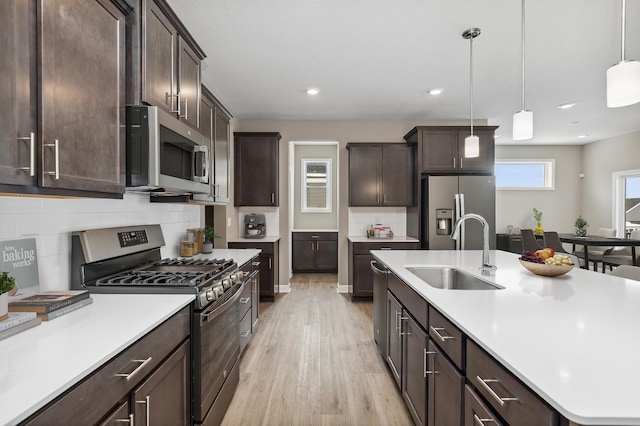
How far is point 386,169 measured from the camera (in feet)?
15.7

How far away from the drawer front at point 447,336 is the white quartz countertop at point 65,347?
115 centimetres

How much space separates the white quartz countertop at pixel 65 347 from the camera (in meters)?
0.74

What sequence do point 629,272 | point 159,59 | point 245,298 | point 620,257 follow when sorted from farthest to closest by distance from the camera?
point 620,257 < point 245,298 < point 629,272 < point 159,59

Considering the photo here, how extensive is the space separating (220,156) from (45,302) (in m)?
2.11

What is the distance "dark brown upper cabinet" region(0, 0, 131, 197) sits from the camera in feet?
3.24

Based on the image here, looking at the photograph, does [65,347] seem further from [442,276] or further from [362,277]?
[362,277]

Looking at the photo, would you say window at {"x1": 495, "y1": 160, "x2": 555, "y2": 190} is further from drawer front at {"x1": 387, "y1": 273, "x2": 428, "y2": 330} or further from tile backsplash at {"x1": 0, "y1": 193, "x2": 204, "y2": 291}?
tile backsplash at {"x1": 0, "y1": 193, "x2": 204, "y2": 291}

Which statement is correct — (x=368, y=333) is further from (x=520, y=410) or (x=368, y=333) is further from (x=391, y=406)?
(x=520, y=410)

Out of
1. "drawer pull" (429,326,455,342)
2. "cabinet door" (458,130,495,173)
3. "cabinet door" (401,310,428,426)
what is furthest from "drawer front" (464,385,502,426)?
"cabinet door" (458,130,495,173)

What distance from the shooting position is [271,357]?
2836 millimetres

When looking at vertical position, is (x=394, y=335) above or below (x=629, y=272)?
below

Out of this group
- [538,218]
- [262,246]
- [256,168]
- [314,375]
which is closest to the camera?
[314,375]

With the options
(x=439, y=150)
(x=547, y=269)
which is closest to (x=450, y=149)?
(x=439, y=150)

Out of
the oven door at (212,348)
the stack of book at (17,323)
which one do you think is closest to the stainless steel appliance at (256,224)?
the oven door at (212,348)
